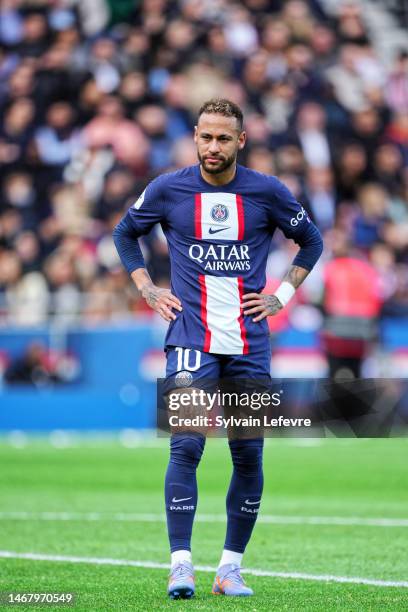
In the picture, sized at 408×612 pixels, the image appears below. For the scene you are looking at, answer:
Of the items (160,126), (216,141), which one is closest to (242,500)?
(216,141)

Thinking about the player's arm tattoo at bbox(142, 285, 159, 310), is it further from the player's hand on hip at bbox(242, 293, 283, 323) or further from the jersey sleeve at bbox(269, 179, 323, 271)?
the jersey sleeve at bbox(269, 179, 323, 271)

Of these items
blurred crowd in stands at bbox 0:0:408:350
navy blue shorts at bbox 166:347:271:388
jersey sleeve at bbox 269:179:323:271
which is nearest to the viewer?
navy blue shorts at bbox 166:347:271:388

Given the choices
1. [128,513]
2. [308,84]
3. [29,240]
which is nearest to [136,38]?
[308,84]

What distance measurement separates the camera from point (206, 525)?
902cm

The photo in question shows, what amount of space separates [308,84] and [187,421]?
48.1 feet

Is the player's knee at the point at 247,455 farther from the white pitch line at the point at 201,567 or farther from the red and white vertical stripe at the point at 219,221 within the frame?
the red and white vertical stripe at the point at 219,221

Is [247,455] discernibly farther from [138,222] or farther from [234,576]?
[138,222]

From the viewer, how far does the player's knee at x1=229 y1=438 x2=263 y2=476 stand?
5.96 meters

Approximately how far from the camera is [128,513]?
9711mm

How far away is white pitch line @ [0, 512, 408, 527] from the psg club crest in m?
3.47

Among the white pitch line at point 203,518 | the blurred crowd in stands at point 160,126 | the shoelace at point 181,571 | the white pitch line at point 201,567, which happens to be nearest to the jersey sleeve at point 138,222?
the shoelace at point 181,571

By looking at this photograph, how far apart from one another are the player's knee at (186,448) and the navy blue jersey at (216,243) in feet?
1.40

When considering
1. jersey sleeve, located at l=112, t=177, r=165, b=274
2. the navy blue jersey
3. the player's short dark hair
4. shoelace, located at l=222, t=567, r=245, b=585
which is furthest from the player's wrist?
shoelace, located at l=222, t=567, r=245, b=585

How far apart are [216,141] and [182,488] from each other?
1.61 meters
